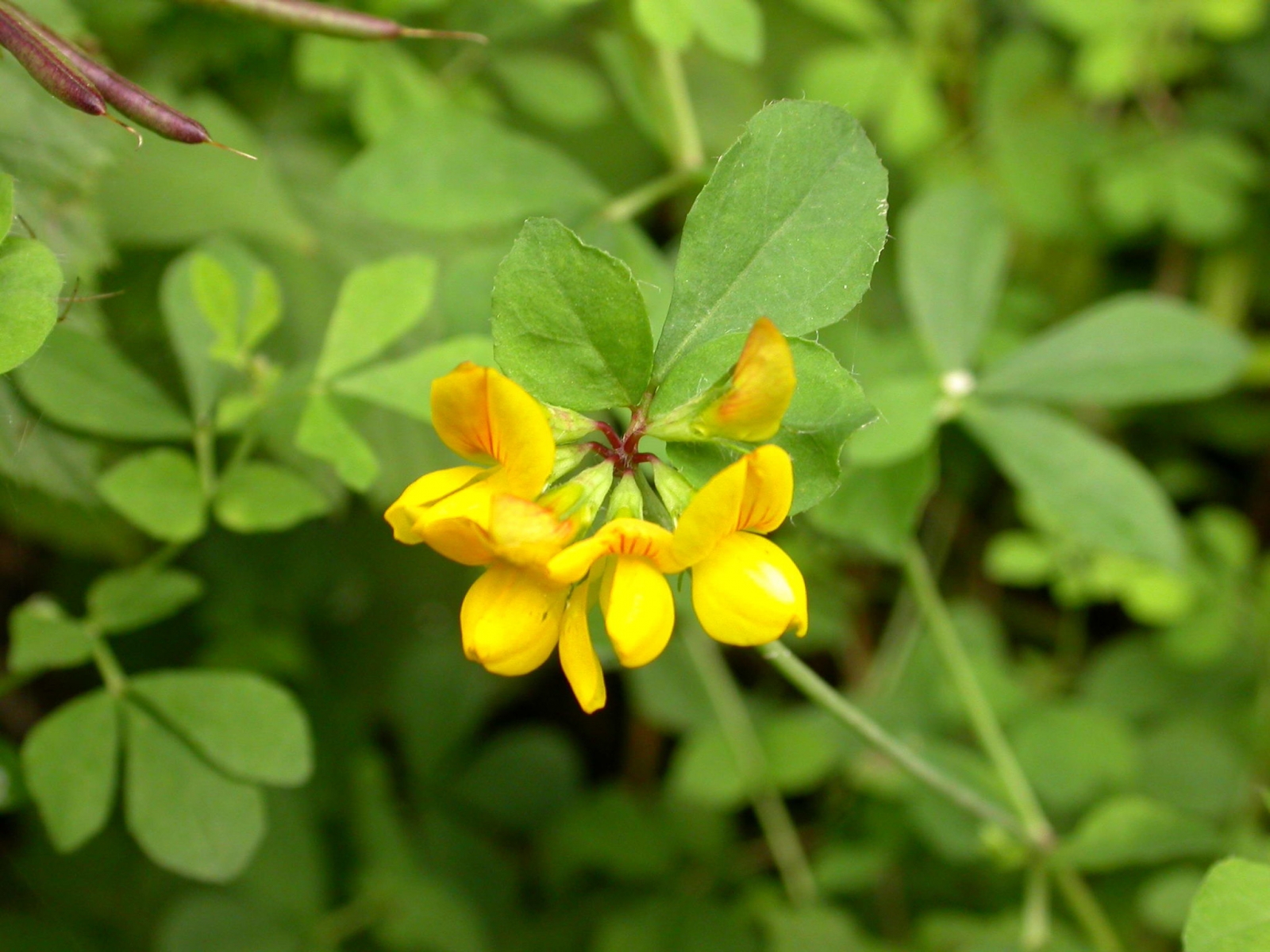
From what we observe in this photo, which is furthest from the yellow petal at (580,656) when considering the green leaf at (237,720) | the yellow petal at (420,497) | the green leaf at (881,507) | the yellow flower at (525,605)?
the green leaf at (881,507)

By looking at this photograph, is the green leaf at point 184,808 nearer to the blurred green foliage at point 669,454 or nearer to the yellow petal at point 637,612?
the blurred green foliage at point 669,454

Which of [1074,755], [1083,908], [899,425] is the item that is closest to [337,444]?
[899,425]

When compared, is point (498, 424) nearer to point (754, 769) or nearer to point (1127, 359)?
point (1127, 359)

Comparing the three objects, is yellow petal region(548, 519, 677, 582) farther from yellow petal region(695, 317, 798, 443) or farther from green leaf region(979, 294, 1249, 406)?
green leaf region(979, 294, 1249, 406)

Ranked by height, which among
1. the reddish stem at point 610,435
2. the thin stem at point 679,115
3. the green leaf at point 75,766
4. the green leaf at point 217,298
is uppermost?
the thin stem at point 679,115

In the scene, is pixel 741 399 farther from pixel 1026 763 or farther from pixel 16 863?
pixel 16 863

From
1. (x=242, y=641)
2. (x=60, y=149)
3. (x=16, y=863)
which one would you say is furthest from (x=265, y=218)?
(x=16, y=863)

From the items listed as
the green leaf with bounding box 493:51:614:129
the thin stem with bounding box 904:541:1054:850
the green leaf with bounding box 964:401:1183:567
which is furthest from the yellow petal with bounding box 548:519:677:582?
the green leaf with bounding box 493:51:614:129
